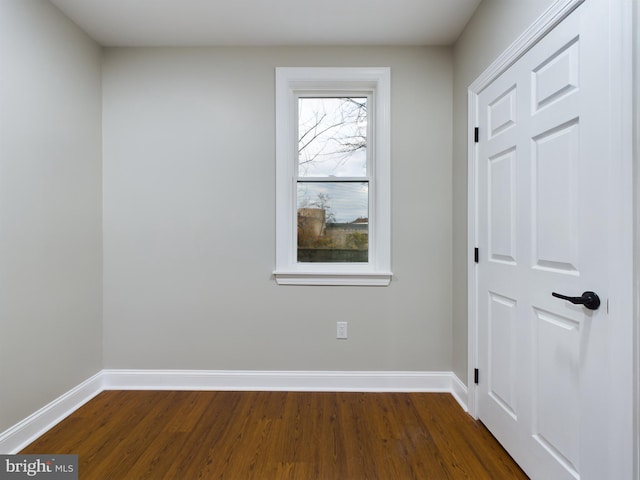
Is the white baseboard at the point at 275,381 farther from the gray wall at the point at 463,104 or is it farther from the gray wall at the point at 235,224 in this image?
the gray wall at the point at 463,104

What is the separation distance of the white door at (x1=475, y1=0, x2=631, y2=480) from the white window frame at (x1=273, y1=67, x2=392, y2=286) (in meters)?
0.67

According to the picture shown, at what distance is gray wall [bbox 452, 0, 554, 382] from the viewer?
1867 millimetres

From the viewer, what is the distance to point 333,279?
250 centimetres

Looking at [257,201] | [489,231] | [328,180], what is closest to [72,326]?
[257,201]

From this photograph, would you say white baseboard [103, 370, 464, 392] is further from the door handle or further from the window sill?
the door handle

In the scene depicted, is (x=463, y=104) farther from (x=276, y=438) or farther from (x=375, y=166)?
(x=276, y=438)

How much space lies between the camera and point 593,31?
119 centimetres

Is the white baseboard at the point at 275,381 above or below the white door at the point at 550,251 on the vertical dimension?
below

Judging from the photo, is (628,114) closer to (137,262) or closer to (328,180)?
(328,180)

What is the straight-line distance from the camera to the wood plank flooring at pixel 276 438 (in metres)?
1.66

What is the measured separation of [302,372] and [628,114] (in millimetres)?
2282

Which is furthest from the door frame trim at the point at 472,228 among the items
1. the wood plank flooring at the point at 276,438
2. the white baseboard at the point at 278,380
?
the white baseboard at the point at 278,380

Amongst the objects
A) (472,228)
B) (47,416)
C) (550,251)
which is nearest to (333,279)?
(472,228)

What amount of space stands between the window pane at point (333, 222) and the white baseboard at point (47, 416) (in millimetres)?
1731
